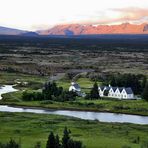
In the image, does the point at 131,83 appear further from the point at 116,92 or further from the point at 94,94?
the point at 94,94

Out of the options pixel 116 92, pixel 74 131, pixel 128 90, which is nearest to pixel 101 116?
pixel 74 131

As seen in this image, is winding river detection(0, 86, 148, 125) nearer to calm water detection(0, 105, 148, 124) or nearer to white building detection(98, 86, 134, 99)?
calm water detection(0, 105, 148, 124)

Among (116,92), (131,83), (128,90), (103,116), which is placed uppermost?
(131,83)

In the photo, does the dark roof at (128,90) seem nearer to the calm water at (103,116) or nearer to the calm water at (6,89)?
the calm water at (103,116)

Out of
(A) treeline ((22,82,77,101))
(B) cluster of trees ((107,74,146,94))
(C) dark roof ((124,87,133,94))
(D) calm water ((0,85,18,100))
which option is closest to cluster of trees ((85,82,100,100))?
(A) treeline ((22,82,77,101))

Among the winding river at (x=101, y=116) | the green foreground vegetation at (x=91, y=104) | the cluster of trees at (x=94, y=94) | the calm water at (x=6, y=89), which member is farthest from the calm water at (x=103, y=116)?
the calm water at (x=6, y=89)
